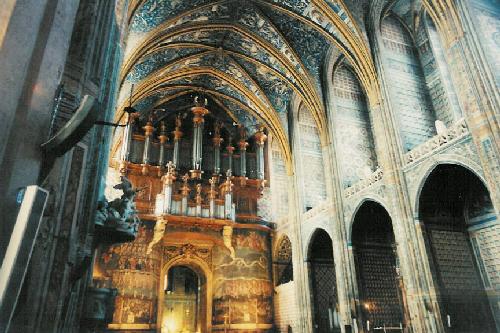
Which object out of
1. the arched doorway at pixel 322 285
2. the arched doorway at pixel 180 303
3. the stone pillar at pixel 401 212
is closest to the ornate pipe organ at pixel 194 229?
the arched doorway at pixel 322 285

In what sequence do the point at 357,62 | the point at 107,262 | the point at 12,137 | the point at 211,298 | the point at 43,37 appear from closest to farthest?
the point at 12,137
the point at 43,37
the point at 357,62
the point at 107,262
the point at 211,298

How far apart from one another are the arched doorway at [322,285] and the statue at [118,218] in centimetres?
1051

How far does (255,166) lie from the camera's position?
756 inches

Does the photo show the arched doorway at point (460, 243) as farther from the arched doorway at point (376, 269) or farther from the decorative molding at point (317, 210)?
the decorative molding at point (317, 210)

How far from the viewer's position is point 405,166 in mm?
10578

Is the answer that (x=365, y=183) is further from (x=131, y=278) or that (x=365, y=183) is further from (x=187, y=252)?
(x=131, y=278)

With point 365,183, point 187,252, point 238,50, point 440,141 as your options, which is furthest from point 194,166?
point 440,141

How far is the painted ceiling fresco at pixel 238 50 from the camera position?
1298 centimetres

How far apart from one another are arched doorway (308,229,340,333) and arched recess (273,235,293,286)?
2.06m

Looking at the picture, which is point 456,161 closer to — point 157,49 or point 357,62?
point 357,62

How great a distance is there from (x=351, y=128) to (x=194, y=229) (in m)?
8.30

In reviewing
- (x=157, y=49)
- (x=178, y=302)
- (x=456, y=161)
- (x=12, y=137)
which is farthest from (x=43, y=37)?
(x=178, y=302)

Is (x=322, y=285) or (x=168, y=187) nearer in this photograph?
(x=322, y=285)

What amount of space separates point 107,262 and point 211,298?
4715 mm
